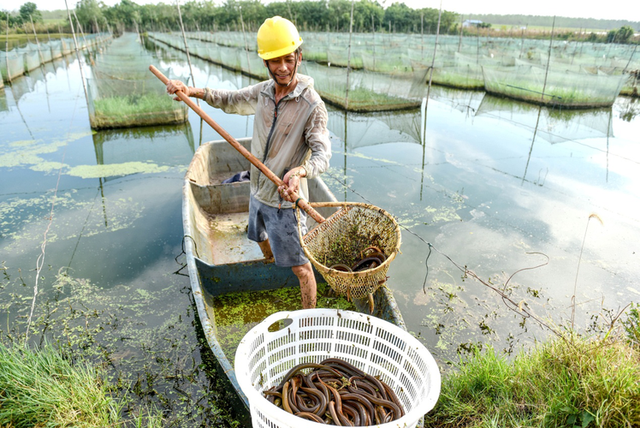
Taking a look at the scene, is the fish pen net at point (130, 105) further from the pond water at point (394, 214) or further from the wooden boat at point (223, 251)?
the wooden boat at point (223, 251)

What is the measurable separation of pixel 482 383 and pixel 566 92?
11580 millimetres

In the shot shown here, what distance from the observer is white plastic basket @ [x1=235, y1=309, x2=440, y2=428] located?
1.77m

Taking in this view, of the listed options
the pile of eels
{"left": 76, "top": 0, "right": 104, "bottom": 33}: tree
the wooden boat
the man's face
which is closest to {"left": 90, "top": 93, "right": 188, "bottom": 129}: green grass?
the wooden boat

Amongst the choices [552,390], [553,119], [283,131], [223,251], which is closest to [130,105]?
[223,251]

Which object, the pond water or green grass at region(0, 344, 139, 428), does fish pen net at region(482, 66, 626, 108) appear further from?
green grass at region(0, 344, 139, 428)

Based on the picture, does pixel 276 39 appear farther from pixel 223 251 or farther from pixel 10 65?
pixel 10 65

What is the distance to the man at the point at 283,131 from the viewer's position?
6.86ft

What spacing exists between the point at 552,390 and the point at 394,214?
3242mm

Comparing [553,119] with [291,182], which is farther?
[553,119]

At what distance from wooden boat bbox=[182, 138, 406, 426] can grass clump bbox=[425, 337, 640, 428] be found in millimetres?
627

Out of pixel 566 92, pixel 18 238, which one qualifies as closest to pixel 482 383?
pixel 18 238

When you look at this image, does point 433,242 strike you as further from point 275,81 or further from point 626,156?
point 626,156

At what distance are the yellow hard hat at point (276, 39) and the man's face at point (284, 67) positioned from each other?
0.06 m

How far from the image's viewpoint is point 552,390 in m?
1.97
